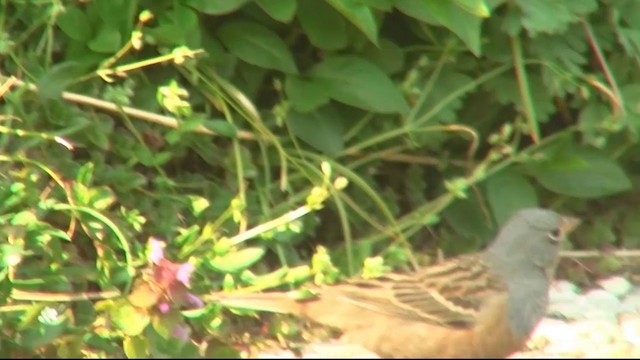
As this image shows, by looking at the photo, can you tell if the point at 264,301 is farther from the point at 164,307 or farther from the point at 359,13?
the point at 359,13

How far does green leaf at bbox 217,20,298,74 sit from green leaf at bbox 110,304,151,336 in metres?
0.75

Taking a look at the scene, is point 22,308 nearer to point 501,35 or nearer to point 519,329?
point 519,329

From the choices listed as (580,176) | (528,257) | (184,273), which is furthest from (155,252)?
(580,176)

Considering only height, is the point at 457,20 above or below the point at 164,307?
above

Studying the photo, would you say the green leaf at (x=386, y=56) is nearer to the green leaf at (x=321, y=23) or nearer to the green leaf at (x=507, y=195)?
the green leaf at (x=321, y=23)

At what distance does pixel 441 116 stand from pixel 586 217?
24.3 inches

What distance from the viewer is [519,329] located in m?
3.39

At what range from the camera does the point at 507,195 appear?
13.2 feet

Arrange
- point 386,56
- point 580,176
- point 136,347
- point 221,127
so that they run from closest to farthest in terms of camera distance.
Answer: point 136,347 → point 221,127 → point 386,56 → point 580,176

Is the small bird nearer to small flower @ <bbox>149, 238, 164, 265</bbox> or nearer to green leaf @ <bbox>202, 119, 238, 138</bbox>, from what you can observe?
small flower @ <bbox>149, 238, 164, 265</bbox>

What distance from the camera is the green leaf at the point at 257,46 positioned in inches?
149

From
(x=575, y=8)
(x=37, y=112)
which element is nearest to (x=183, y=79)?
(x=37, y=112)

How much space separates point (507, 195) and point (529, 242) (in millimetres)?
434

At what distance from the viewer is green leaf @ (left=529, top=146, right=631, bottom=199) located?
13.3 ft
